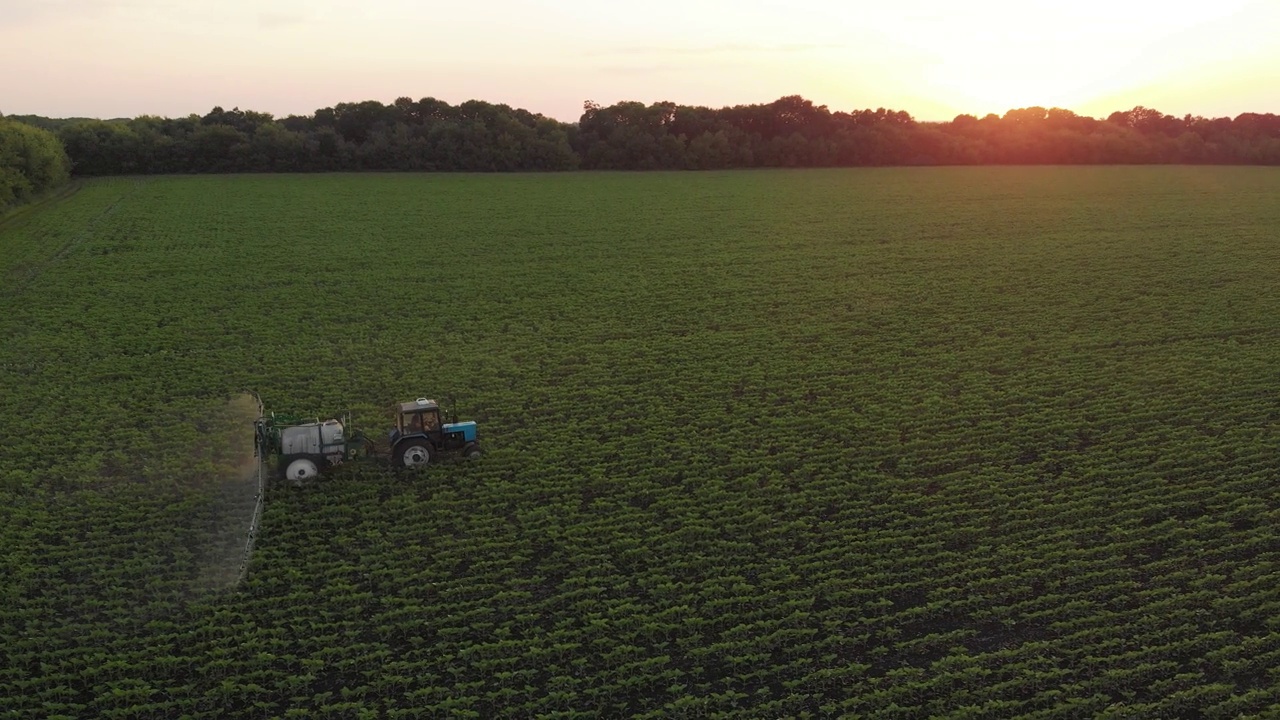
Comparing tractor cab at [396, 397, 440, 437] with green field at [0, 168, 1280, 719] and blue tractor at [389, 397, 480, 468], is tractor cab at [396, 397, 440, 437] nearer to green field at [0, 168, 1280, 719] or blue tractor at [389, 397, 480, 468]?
blue tractor at [389, 397, 480, 468]

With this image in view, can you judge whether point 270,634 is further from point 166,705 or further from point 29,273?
point 29,273

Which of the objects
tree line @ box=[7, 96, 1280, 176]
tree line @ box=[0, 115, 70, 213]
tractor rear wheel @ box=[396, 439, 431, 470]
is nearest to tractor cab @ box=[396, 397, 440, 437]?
tractor rear wheel @ box=[396, 439, 431, 470]

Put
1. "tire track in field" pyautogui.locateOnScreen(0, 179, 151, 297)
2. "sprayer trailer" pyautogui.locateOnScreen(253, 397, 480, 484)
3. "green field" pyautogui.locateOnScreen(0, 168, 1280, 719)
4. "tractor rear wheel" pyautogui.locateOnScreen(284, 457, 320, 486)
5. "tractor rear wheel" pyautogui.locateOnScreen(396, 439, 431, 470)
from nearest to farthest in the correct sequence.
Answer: "green field" pyautogui.locateOnScreen(0, 168, 1280, 719) < "tractor rear wheel" pyautogui.locateOnScreen(284, 457, 320, 486) < "sprayer trailer" pyautogui.locateOnScreen(253, 397, 480, 484) < "tractor rear wheel" pyautogui.locateOnScreen(396, 439, 431, 470) < "tire track in field" pyautogui.locateOnScreen(0, 179, 151, 297)

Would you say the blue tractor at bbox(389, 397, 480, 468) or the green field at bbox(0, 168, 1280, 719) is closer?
the green field at bbox(0, 168, 1280, 719)

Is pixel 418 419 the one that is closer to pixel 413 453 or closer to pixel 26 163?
pixel 413 453

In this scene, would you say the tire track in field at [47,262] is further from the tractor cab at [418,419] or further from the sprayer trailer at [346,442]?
the tractor cab at [418,419]

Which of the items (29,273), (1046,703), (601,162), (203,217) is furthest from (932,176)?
(1046,703)

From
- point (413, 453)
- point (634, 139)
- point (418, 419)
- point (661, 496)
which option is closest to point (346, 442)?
point (413, 453)

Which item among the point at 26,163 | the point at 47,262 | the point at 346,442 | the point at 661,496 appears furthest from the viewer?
the point at 26,163
